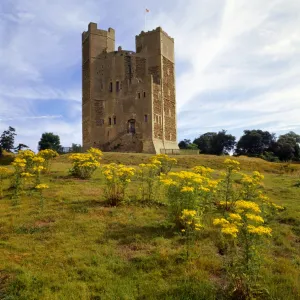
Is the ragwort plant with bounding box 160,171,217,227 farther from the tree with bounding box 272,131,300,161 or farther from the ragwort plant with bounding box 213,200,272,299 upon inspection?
the tree with bounding box 272,131,300,161

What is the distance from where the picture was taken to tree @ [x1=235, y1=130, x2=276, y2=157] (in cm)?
6259

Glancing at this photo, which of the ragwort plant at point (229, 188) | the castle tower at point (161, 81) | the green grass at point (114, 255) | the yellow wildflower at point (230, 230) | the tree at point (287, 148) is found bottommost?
the green grass at point (114, 255)

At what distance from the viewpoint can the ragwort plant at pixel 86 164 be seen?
544 inches

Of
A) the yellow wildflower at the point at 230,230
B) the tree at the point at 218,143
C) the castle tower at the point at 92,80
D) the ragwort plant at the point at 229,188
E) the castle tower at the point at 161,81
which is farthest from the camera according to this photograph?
the tree at the point at 218,143

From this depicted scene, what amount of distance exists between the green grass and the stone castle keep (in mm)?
27891


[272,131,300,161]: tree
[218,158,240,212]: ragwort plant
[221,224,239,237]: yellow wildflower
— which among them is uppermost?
[272,131,300,161]: tree

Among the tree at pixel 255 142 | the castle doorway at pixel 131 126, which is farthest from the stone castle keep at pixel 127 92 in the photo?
the tree at pixel 255 142

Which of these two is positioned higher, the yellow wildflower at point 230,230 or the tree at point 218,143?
the tree at point 218,143

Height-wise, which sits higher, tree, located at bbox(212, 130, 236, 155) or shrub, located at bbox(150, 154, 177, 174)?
tree, located at bbox(212, 130, 236, 155)

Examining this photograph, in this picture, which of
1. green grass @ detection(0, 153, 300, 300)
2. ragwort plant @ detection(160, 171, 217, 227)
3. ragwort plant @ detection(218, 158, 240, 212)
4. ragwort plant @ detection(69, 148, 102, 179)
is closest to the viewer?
green grass @ detection(0, 153, 300, 300)

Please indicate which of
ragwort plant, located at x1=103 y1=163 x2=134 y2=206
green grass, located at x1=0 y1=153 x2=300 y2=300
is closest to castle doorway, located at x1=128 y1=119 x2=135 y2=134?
ragwort plant, located at x1=103 y1=163 x2=134 y2=206

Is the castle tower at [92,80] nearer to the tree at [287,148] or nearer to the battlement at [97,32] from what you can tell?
the battlement at [97,32]

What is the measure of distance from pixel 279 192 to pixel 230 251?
8.45m

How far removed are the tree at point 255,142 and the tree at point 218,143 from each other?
253 centimetres
